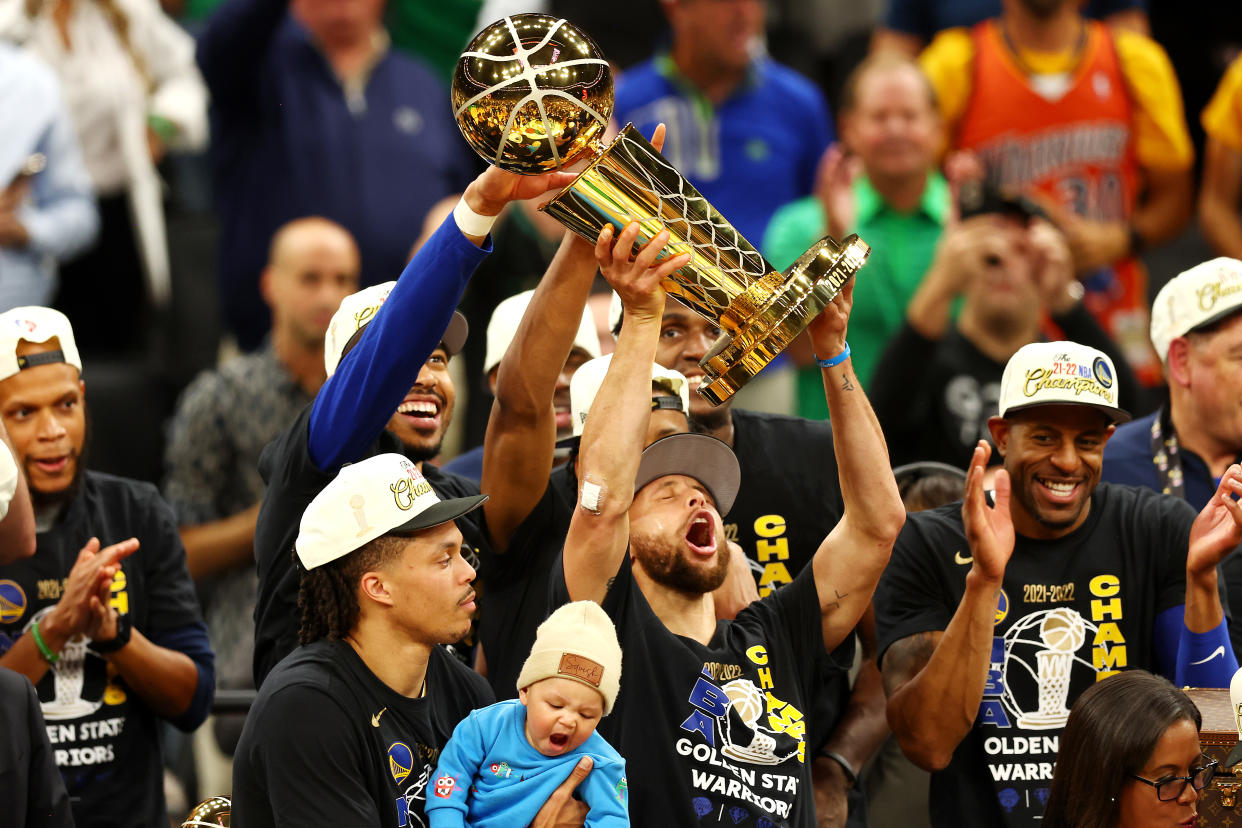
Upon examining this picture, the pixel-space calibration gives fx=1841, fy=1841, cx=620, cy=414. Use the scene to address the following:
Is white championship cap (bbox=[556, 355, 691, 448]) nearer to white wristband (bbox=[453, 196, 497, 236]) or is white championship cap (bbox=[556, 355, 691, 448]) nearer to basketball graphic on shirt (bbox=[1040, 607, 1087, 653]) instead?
white wristband (bbox=[453, 196, 497, 236])

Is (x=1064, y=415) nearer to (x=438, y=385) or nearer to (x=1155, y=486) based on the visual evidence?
(x=1155, y=486)

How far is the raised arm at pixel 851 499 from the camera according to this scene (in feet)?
14.5

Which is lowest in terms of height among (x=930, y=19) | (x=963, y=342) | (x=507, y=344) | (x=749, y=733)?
(x=749, y=733)

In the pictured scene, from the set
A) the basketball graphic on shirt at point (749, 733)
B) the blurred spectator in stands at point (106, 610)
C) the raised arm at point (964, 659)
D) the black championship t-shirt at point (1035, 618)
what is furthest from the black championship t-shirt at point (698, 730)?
the blurred spectator in stands at point (106, 610)

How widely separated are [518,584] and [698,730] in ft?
2.43

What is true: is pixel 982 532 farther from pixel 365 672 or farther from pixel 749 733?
pixel 365 672

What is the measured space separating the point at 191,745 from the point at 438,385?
2.24m

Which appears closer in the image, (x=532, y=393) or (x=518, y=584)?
(x=532, y=393)

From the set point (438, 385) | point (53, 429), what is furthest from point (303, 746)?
point (53, 429)

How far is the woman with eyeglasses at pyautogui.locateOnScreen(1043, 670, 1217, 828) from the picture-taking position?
438cm

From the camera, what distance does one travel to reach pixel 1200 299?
5.62 metres

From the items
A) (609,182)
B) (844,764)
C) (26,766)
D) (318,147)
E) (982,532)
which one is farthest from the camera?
(318,147)

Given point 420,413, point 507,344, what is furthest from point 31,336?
point 507,344

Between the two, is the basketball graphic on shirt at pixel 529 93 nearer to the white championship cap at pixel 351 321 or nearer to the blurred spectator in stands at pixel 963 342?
the white championship cap at pixel 351 321
